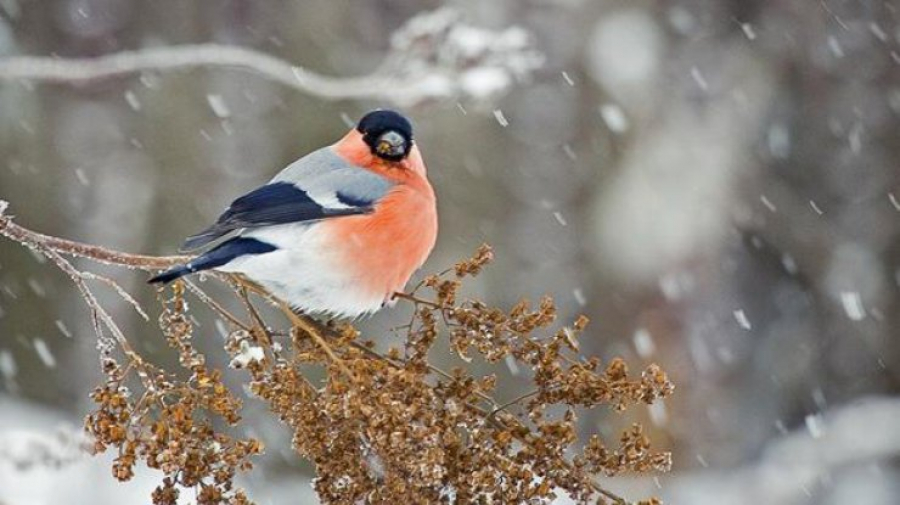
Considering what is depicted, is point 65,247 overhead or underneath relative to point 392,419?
overhead

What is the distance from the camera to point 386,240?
7.30 feet

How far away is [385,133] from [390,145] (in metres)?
0.02

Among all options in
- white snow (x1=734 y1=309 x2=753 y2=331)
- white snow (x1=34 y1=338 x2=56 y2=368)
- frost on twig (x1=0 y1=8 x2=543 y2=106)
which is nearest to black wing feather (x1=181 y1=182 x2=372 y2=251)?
frost on twig (x1=0 y1=8 x2=543 y2=106)

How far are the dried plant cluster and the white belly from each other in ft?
1.23

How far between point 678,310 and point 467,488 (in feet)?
21.7

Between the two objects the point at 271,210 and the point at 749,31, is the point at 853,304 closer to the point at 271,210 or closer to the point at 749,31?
the point at 749,31

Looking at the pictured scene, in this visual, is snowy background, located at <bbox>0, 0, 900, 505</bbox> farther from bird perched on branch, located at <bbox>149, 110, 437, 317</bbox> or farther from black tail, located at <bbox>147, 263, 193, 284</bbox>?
black tail, located at <bbox>147, 263, 193, 284</bbox>

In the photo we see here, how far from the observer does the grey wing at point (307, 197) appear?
6.88 feet

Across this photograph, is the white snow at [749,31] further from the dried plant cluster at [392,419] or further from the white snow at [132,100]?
the dried plant cluster at [392,419]

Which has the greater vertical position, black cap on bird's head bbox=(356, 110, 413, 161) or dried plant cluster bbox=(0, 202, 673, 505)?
black cap on bird's head bbox=(356, 110, 413, 161)

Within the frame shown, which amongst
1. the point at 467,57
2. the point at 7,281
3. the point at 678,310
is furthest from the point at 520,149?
the point at 467,57

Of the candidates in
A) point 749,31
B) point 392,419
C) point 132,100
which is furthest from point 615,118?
point 392,419

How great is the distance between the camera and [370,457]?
1.59 meters

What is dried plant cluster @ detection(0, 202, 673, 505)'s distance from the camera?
5.00ft
